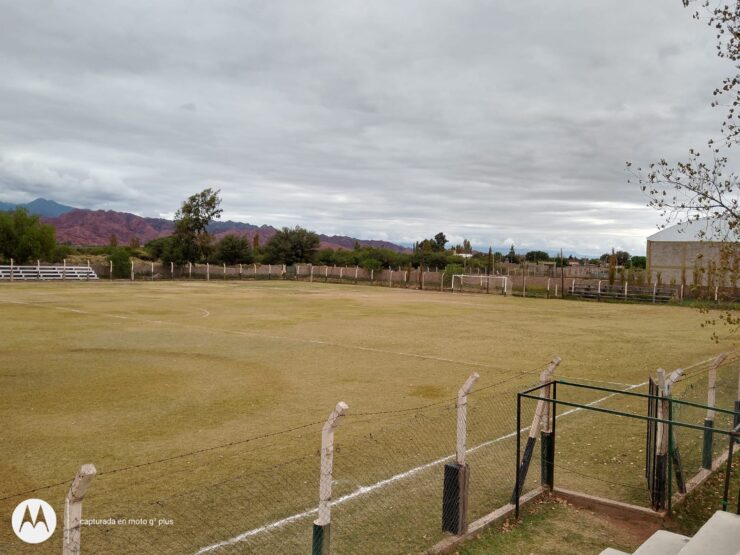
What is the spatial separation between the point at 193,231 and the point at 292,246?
1702cm

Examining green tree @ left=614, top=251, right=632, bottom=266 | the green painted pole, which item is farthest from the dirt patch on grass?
green tree @ left=614, top=251, right=632, bottom=266

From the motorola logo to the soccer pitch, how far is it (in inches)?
5.5

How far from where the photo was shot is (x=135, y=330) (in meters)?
24.2

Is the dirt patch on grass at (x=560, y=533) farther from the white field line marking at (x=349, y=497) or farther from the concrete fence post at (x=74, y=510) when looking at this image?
the concrete fence post at (x=74, y=510)

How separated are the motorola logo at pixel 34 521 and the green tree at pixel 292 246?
9256cm

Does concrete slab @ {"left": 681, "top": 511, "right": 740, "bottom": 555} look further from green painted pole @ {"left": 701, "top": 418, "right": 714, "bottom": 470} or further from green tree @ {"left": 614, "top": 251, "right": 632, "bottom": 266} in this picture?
green tree @ {"left": 614, "top": 251, "right": 632, "bottom": 266}

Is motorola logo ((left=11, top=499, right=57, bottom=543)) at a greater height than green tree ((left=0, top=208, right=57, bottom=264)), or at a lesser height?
lesser

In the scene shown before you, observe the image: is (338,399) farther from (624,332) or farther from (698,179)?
(624,332)

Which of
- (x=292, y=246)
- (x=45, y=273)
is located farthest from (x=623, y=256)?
(x=45, y=273)

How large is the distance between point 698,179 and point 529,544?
18.4 ft

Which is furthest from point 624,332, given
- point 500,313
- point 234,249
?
point 234,249

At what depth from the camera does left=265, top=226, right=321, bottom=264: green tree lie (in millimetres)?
99125

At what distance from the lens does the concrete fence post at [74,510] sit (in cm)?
362

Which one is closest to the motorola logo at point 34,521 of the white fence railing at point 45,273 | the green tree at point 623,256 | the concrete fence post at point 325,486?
the concrete fence post at point 325,486
